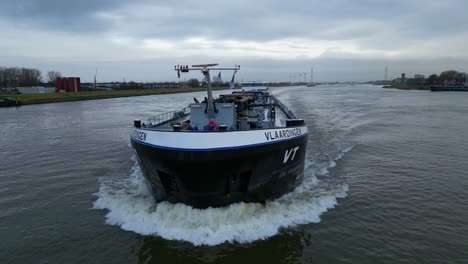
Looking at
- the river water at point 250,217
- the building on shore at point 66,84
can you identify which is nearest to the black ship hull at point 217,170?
the river water at point 250,217

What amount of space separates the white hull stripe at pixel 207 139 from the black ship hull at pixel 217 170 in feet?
0.15

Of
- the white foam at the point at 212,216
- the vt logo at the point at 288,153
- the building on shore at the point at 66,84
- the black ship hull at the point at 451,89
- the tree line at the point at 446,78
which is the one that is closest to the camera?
the white foam at the point at 212,216

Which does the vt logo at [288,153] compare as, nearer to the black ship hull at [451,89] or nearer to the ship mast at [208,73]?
the ship mast at [208,73]

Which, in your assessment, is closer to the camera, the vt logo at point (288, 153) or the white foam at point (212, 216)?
the white foam at point (212, 216)

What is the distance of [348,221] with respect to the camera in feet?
37.8

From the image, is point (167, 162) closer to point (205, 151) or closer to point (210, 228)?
point (205, 151)

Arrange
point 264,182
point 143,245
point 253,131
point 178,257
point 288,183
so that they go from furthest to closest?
point 288,183
point 264,182
point 253,131
point 143,245
point 178,257

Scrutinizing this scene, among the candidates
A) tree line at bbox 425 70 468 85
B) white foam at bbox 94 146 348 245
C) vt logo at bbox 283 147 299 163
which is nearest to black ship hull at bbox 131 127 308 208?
vt logo at bbox 283 147 299 163

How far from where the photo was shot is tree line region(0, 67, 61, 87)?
119750 millimetres

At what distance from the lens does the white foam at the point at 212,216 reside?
10188 mm

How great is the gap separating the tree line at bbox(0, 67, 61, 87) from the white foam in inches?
5042

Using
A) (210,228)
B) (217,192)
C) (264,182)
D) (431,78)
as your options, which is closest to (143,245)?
(210,228)

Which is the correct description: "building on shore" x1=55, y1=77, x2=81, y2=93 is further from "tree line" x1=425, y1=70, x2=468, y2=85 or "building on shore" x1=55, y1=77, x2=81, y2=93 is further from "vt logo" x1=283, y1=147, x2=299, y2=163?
"tree line" x1=425, y1=70, x2=468, y2=85

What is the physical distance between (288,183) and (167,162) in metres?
5.23
